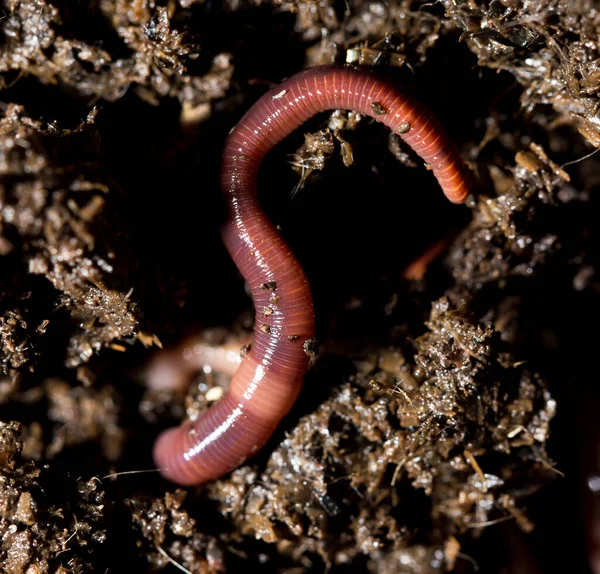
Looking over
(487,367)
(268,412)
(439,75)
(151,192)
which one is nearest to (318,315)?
(268,412)

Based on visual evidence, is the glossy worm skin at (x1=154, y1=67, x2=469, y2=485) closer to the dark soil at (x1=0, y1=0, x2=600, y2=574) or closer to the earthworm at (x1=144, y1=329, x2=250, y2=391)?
the dark soil at (x1=0, y1=0, x2=600, y2=574)

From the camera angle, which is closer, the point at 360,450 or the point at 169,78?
the point at 169,78

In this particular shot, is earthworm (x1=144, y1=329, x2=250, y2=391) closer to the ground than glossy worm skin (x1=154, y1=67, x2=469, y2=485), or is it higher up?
closer to the ground

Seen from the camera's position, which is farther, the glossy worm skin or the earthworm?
the earthworm

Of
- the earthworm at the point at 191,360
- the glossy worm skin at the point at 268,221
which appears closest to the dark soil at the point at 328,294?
the earthworm at the point at 191,360

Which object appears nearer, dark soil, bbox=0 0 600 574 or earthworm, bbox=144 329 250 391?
dark soil, bbox=0 0 600 574

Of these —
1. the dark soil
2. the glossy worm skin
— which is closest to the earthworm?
the dark soil

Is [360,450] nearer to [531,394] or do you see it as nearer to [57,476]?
[531,394]
